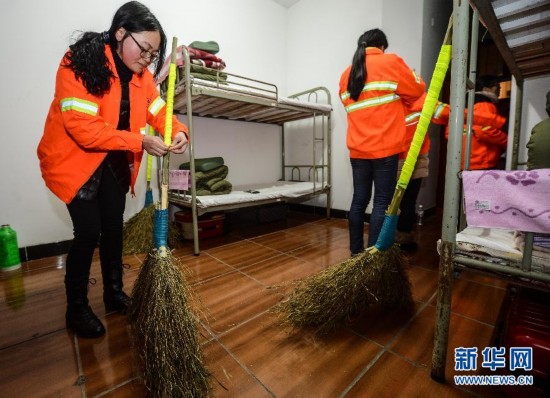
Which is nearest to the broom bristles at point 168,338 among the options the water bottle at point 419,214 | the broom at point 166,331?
the broom at point 166,331

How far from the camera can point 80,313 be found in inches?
47.9

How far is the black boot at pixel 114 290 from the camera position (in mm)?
1395

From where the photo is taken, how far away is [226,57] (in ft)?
10.8

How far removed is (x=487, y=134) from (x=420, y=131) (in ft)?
4.97

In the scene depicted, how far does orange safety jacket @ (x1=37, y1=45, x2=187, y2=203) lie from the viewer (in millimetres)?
1003

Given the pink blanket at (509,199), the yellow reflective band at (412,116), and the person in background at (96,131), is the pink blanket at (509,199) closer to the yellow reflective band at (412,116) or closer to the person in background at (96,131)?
the person in background at (96,131)

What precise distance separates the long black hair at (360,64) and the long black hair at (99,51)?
3.75ft

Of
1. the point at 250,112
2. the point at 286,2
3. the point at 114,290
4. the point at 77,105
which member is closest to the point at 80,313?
the point at 114,290

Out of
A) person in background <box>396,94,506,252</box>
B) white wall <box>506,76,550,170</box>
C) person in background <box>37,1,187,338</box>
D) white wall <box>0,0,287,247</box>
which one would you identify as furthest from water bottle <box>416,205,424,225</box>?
white wall <box>0,0,287,247</box>

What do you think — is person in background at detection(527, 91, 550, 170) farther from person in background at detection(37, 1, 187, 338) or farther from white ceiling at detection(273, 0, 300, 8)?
white ceiling at detection(273, 0, 300, 8)

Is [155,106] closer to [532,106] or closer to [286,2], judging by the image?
[532,106]

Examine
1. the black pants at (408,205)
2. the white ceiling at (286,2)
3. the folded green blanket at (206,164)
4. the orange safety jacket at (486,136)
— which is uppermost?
the white ceiling at (286,2)

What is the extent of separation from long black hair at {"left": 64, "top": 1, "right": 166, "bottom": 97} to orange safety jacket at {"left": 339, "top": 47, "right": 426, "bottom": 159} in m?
1.22

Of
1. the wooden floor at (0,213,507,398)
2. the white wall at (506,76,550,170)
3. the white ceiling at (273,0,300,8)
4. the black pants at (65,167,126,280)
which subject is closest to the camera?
the wooden floor at (0,213,507,398)
